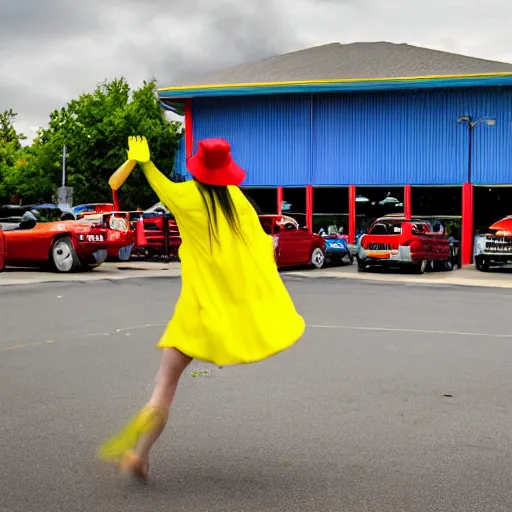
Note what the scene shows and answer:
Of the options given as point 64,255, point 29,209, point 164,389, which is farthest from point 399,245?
point 164,389

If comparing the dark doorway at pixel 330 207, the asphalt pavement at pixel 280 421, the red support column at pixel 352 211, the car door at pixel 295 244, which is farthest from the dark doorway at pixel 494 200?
the asphalt pavement at pixel 280 421

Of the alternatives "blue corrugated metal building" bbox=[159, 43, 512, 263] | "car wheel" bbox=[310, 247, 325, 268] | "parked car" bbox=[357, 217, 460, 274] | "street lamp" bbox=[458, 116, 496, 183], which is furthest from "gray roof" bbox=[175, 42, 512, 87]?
"car wheel" bbox=[310, 247, 325, 268]

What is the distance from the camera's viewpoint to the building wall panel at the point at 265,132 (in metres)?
37.1

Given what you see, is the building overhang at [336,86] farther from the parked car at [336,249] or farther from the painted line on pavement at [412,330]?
the painted line on pavement at [412,330]

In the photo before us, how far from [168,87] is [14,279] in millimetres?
18648

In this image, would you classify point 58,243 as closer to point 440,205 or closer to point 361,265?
point 361,265

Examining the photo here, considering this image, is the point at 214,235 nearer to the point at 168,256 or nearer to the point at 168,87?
the point at 168,256

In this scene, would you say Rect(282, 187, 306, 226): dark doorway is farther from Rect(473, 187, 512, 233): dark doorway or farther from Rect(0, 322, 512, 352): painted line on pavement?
Rect(0, 322, 512, 352): painted line on pavement

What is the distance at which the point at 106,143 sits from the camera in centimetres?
4722

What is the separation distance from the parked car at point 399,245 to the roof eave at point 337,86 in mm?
9263

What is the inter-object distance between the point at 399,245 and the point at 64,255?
9446mm

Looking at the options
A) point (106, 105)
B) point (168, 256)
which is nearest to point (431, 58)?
point (168, 256)

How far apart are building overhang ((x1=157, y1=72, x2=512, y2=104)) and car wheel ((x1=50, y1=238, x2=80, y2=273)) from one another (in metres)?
15.9

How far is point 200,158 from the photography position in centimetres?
481
